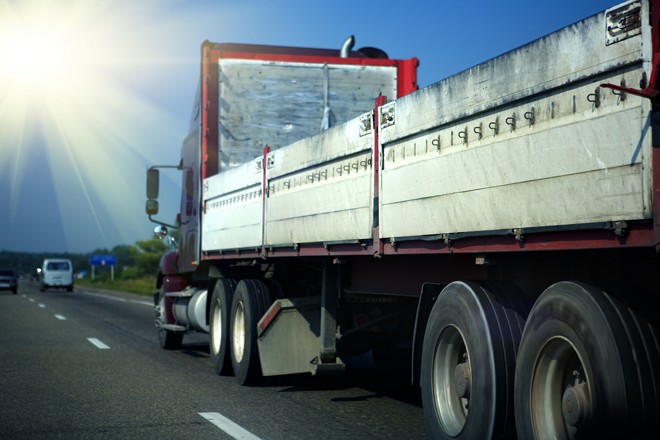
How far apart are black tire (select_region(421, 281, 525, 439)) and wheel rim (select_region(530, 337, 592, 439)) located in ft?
1.20

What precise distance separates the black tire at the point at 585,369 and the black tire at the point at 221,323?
5968mm

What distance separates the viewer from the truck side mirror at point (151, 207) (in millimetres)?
14109

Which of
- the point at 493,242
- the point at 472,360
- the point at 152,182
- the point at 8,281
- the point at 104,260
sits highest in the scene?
the point at 104,260

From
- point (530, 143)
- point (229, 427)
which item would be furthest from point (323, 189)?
point (530, 143)

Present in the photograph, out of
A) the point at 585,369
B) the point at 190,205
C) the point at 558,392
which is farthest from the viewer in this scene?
the point at 190,205

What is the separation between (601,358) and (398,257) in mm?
2655

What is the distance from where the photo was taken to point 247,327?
9.48 meters

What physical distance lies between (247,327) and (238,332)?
22.7 inches

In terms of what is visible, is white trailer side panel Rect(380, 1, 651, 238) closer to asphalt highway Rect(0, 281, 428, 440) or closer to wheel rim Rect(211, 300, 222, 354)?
asphalt highway Rect(0, 281, 428, 440)

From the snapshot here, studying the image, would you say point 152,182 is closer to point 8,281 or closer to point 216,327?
point 216,327

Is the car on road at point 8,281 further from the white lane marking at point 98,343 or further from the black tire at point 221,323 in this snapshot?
the black tire at point 221,323

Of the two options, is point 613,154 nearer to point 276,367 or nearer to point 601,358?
point 601,358

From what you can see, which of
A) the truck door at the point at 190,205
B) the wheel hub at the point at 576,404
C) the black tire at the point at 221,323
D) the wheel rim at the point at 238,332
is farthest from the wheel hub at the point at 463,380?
the truck door at the point at 190,205

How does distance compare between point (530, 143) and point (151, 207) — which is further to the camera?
point (151, 207)
